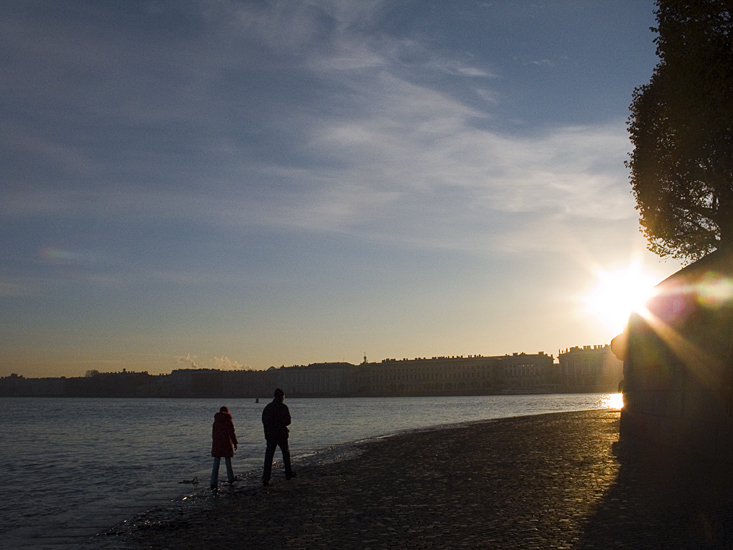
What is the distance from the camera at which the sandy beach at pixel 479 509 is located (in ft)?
30.3

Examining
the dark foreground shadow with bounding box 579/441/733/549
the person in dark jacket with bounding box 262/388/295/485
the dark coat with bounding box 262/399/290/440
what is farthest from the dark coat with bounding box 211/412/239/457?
the dark foreground shadow with bounding box 579/441/733/549

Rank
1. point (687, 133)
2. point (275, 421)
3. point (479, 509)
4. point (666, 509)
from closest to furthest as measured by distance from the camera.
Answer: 1. point (666, 509)
2. point (479, 509)
3. point (275, 421)
4. point (687, 133)

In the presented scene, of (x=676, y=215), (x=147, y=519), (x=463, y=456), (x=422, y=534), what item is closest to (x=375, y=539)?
(x=422, y=534)

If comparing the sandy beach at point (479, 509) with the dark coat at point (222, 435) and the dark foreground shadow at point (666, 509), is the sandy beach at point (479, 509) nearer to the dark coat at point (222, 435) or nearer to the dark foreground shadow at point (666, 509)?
the dark foreground shadow at point (666, 509)

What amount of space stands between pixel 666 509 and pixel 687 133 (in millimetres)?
12856

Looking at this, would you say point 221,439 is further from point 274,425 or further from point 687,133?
point 687,133

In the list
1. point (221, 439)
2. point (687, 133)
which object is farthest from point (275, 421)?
point (687, 133)

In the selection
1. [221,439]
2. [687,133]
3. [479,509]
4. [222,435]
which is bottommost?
[479,509]

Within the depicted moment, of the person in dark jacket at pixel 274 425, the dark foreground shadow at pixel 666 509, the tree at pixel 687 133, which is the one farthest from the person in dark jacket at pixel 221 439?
the tree at pixel 687 133

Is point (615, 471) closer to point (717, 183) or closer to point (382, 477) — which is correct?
point (382, 477)

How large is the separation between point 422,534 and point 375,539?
68 cm

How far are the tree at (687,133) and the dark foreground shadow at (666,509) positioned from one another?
4.87 m

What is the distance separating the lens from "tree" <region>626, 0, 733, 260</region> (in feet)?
48.1

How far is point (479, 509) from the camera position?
11.6 m
